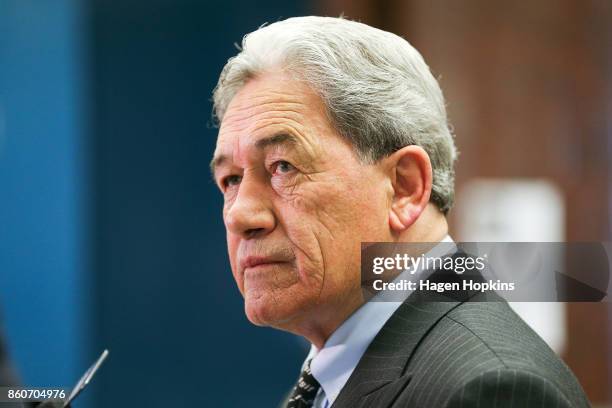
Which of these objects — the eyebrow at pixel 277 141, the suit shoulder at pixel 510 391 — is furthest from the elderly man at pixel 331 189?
the suit shoulder at pixel 510 391

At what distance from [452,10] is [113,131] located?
5.15 feet

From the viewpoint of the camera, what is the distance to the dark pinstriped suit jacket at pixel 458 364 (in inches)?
40.3

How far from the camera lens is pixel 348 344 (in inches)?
54.7

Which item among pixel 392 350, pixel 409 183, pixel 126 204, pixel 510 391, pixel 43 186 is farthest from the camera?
pixel 126 204

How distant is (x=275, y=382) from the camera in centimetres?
355

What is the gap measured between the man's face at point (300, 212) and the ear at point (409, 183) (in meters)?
0.03

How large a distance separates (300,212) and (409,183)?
0.20 metres

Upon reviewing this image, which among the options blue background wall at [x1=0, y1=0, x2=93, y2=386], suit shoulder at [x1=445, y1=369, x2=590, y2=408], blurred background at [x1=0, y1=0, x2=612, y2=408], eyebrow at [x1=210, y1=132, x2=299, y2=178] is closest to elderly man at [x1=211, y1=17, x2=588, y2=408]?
eyebrow at [x1=210, y1=132, x2=299, y2=178]

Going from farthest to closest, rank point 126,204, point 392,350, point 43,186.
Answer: point 126,204, point 43,186, point 392,350

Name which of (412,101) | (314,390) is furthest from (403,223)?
(314,390)

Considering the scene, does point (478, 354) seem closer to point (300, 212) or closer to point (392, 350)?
point (392, 350)

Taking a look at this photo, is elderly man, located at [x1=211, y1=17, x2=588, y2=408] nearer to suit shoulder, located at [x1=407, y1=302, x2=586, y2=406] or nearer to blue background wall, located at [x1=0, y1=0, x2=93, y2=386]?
suit shoulder, located at [x1=407, y1=302, x2=586, y2=406]

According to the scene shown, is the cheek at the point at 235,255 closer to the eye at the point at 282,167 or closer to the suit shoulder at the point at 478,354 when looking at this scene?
the eye at the point at 282,167

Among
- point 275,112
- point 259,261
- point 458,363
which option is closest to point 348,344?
point 259,261
